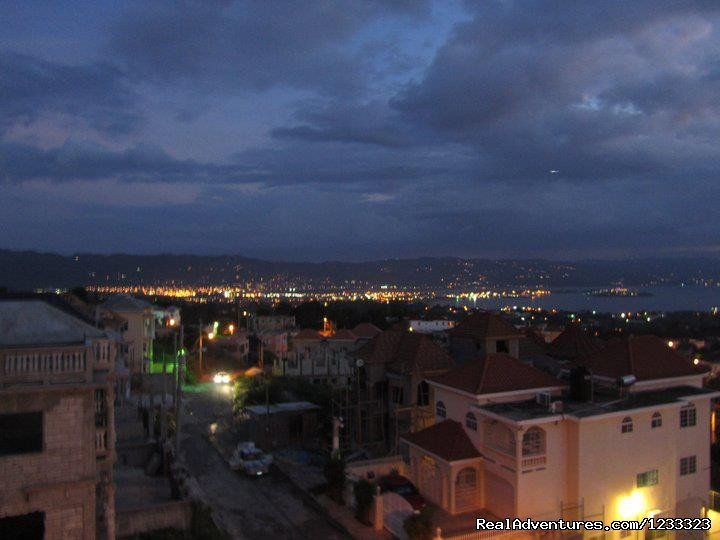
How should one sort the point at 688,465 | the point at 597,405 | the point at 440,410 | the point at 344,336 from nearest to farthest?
the point at 597,405 → the point at 688,465 → the point at 440,410 → the point at 344,336

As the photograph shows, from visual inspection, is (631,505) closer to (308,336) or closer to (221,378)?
(221,378)

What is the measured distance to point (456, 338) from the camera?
2470 centimetres


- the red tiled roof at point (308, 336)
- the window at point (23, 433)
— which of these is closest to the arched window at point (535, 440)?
the window at point (23, 433)

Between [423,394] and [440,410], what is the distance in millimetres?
2097

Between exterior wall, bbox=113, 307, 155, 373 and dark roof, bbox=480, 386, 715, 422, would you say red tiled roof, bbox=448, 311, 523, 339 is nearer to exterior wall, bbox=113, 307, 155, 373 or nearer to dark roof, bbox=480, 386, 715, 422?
dark roof, bbox=480, 386, 715, 422

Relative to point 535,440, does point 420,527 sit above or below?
below

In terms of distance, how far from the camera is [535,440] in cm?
1574

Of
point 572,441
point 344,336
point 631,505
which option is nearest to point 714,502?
point 631,505

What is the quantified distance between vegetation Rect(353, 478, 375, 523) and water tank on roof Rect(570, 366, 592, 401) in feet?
23.5

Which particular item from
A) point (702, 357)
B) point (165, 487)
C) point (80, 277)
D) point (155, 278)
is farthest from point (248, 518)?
point (155, 278)

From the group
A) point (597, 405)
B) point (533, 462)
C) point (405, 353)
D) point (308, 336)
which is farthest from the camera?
point (308, 336)

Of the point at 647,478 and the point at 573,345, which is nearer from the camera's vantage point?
the point at 647,478

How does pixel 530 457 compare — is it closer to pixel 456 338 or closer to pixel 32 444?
pixel 456 338

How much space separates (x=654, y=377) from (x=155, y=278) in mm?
178523
